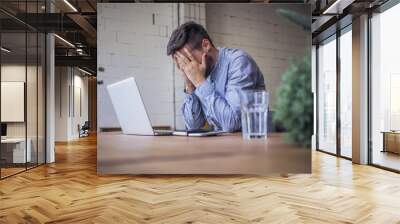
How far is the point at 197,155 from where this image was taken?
5.67 metres

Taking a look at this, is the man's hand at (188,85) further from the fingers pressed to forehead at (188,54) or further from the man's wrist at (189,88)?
the fingers pressed to forehead at (188,54)

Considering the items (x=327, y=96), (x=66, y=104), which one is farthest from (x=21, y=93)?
(x=66, y=104)

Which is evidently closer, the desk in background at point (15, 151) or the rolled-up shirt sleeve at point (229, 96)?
the rolled-up shirt sleeve at point (229, 96)

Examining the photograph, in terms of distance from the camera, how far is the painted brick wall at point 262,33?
5.75 metres

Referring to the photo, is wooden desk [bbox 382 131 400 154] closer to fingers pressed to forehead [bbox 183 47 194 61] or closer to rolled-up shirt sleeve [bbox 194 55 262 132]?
rolled-up shirt sleeve [bbox 194 55 262 132]

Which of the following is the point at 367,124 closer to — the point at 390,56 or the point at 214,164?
the point at 390,56

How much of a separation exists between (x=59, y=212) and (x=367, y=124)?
18.7ft

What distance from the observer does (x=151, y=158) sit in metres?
5.71

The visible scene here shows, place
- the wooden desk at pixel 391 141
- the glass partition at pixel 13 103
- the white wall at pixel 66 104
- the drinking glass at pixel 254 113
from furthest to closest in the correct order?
the white wall at pixel 66 104 < the wooden desk at pixel 391 141 < the glass partition at pixel 13 103 < the drinking glass at pixel 254 113

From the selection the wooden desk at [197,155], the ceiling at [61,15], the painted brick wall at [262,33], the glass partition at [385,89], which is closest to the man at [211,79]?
the painted brick wall at [262,33]

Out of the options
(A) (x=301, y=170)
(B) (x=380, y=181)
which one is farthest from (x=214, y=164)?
(B) (x=380, y=181)

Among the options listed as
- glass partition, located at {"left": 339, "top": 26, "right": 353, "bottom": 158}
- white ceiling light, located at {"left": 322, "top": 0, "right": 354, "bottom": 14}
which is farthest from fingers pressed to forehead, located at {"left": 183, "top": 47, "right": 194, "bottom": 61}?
glass partition, located at {"left": 339, "top": 26, "right": 353, "bottom": 158}

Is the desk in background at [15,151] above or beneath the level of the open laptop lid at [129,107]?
beneath

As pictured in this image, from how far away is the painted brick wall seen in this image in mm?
5750
